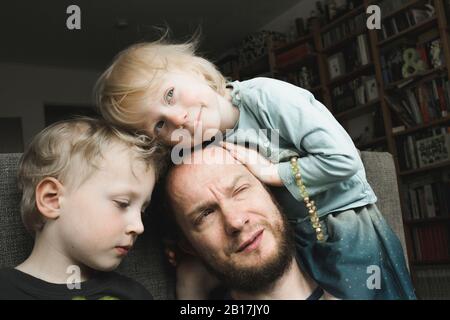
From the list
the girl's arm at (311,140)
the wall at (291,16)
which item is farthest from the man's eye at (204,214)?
the wall at (291,16)

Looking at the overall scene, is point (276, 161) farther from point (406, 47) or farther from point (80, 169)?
point (406, 47)

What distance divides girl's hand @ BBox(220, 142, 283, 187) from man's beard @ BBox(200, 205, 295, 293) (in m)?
0.06

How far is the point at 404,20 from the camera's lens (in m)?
2.18

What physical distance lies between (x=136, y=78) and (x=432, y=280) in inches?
73.1

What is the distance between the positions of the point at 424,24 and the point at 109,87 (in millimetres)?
1780

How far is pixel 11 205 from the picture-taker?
626 mm

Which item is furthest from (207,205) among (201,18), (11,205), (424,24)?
(201,18)

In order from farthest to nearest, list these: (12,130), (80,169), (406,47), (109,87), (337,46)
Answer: (12,130) < (337,46) < (406,47) < (109,87) < (80,169)

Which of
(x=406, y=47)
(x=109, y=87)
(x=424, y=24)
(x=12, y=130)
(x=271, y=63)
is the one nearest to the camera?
(x=109, y=87)

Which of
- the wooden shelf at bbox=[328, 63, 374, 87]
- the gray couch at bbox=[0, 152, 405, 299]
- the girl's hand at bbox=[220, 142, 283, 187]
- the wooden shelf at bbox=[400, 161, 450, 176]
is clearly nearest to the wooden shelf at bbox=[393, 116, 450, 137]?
the wooden shelf at bbox=[400, 161, 450, 176]

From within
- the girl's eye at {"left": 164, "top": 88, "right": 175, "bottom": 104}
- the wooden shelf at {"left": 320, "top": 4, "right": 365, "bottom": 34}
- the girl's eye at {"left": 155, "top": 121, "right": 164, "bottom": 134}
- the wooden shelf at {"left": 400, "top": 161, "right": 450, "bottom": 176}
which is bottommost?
the girl's eye at {"left": 155, "top": 121, "right": 164, "bottom": 134}

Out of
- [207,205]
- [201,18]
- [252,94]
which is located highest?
[201,18]

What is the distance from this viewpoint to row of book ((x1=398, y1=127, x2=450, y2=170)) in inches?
80.4

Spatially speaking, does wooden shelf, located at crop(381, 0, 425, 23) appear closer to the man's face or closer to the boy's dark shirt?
the man's face
